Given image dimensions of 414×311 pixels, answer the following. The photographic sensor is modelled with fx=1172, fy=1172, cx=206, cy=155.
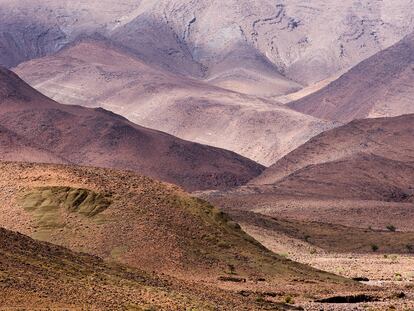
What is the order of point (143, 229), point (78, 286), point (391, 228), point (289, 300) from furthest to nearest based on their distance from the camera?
point (391, 228)
point (143, 229)
point (289, 300)
point (78, 286)

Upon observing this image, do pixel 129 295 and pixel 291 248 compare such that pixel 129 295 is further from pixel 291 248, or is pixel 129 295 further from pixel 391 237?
pixel 391 237

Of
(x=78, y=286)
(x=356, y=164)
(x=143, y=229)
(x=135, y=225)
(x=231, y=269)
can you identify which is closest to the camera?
(x=78, y=286)

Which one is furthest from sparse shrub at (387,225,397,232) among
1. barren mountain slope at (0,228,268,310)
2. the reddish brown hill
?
barren mountain slope at (0,228,268,310)

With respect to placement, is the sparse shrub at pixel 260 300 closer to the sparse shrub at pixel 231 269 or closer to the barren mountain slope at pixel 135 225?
the barren mountain slope at pixel 135 225

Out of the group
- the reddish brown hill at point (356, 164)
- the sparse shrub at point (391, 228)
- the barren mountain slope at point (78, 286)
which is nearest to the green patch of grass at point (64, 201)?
the barren mountain slope at point (78, 286)

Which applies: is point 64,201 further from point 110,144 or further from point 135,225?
point 110,144

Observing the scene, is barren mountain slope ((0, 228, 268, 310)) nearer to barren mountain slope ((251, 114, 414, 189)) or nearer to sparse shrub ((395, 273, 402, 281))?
sparse shrub ((395, 273, 402, 281))

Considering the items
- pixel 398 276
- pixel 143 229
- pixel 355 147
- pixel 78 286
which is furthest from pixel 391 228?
pixel 78 286
